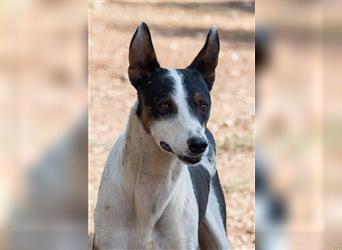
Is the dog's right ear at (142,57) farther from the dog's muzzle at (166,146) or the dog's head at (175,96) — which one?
the dog's muzzle at (166,146)

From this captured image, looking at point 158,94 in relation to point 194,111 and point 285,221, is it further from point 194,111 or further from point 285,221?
point 285,221

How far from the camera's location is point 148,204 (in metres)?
3.75

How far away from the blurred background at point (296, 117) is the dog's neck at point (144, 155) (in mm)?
772

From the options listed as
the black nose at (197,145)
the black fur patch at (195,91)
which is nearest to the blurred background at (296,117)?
the black fur patch at (195,91)

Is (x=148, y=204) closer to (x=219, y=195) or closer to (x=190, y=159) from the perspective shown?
(x=190, y=159)

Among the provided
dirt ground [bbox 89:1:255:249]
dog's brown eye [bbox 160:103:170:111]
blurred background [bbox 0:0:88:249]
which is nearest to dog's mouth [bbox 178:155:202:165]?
dog's brown eye [bbox 160:103:170:111]

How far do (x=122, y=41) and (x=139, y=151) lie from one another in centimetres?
75

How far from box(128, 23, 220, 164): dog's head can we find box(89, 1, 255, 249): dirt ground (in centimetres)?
26

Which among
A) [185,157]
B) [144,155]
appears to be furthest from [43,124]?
[185,157]

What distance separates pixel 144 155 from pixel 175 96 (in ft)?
1.17

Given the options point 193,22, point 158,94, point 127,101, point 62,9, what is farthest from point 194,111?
point 62,9

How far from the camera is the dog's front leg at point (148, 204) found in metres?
3.74

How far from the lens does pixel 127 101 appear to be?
3979 mm

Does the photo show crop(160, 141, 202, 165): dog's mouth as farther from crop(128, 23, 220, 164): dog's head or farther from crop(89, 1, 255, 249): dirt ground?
crop(89, 1, 255, 249): dirt ground
